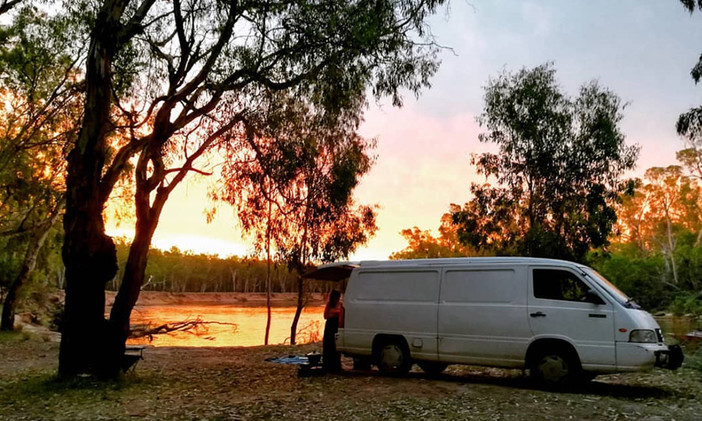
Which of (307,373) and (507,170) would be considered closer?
(307,373)

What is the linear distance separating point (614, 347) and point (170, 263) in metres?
107

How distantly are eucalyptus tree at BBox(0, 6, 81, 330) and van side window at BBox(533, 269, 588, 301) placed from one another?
14.2m

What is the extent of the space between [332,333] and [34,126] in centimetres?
1475

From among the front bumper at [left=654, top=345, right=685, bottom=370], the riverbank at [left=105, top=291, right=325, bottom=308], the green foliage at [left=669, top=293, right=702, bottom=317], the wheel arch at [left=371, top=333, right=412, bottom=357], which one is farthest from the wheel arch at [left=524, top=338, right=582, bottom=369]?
the riverbank at [left=105, top=291, right=325, bottom=308]

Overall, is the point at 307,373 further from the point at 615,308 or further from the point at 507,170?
the point at 507,170

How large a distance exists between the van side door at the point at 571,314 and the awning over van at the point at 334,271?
401cm

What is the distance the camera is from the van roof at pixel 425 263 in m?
9.80

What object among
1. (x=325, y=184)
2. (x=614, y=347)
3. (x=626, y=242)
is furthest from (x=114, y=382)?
(x=626, y=242)

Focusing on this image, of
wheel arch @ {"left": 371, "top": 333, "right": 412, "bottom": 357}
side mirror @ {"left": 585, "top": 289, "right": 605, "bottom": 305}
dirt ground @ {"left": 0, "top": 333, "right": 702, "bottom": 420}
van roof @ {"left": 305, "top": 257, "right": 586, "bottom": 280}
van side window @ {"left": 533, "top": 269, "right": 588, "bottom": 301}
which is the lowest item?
dirt ground @ {"left": 0, "top": 333, "right": 702, "bottom": 420}

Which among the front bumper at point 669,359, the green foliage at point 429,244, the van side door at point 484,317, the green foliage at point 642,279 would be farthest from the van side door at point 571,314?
the green foliage at point 429,244

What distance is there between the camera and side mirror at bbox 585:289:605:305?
894 centimetres

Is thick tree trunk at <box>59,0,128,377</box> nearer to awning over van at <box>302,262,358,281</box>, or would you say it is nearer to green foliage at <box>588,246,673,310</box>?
awning over van at <box>302,262,358,281</box>

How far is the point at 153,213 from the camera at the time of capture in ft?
38.7

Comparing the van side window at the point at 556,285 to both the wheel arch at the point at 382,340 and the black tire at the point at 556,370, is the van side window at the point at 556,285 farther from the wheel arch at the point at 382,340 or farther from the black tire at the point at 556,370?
the wheel arch at the point at 382,340
